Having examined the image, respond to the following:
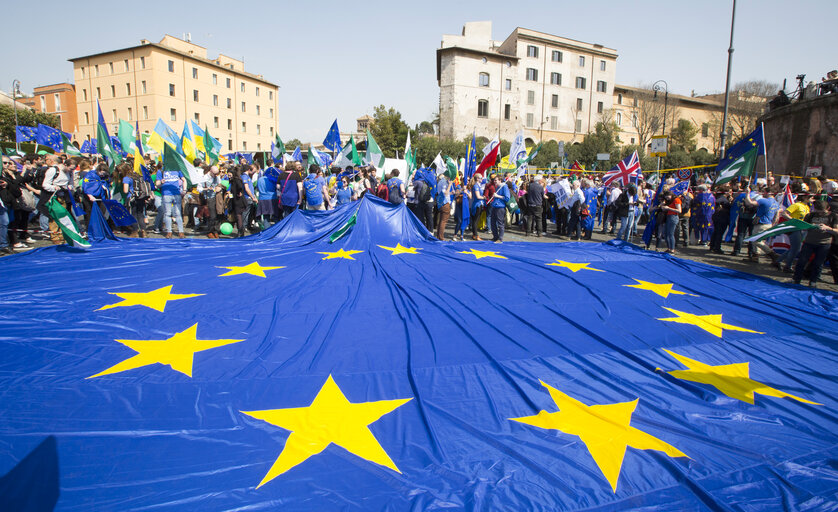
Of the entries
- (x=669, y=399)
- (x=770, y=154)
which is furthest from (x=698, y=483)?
(x=770, y=154)

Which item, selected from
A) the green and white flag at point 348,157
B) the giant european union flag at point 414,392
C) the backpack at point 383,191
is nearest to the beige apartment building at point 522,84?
the green and white flag at point 348,157

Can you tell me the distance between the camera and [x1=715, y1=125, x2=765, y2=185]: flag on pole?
9922mm

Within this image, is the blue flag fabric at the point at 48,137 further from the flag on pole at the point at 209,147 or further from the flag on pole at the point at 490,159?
the flag on pole at the point at 490,159

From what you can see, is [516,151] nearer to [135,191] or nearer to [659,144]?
[659,144]

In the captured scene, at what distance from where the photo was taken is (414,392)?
11.4 feet

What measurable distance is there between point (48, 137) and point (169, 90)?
1628 inches

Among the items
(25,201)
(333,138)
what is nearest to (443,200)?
(333,138)

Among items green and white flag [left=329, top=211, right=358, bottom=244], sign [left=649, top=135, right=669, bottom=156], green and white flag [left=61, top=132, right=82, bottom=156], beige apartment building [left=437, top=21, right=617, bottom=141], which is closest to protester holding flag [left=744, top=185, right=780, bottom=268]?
sign [left=649, top=135, right=669, bottom=156]

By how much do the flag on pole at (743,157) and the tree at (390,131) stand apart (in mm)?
42340

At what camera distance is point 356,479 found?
2510mm

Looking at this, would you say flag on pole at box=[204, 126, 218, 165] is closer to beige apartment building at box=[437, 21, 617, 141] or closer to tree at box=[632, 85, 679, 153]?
beige apartment building at box=[437, 21, 617, 141]

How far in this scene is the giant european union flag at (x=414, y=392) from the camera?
2.47 metres

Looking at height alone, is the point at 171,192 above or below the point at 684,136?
below

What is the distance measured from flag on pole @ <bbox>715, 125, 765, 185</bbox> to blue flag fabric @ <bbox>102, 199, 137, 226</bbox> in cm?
1401
